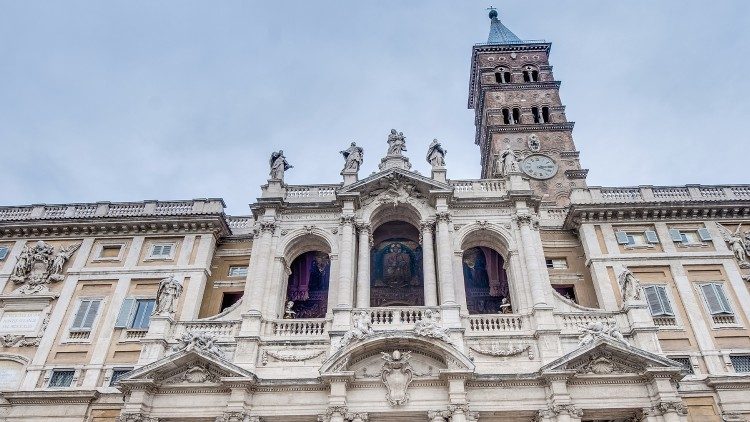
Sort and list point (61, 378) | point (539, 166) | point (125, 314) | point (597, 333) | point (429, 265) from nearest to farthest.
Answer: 1. point (597, 333)
2. point (61, 378)
3. point (429, 265)
4. point (125, 314)
5. point (539, 166)

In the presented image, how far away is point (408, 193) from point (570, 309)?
8.79 metres

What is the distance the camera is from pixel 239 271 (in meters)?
28.4

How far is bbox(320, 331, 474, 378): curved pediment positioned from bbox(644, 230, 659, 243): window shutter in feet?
41.9

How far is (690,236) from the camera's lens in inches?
1102

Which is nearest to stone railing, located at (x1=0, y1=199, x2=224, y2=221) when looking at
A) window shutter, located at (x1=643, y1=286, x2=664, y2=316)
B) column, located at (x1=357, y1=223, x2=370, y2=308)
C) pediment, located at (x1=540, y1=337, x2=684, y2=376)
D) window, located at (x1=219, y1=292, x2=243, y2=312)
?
window, located at (x1=219, y1=292, x2=243, y2=312)

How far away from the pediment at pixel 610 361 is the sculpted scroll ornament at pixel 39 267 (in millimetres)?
22855

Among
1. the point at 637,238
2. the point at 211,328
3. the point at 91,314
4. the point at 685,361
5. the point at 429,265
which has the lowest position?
the point at 685,361

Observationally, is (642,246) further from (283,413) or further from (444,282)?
(283,413)

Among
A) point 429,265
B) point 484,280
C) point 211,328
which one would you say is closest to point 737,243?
point 484,280

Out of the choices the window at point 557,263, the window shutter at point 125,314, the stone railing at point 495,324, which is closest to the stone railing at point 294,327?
the stone railing at point 495,324

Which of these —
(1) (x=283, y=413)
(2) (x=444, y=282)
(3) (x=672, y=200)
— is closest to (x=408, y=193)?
(2) (x=444, y=282)

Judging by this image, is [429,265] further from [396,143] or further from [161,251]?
[161,251]

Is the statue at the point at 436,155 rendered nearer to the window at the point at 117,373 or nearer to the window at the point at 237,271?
the window at the point at 237,271

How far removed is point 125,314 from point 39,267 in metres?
5.58
